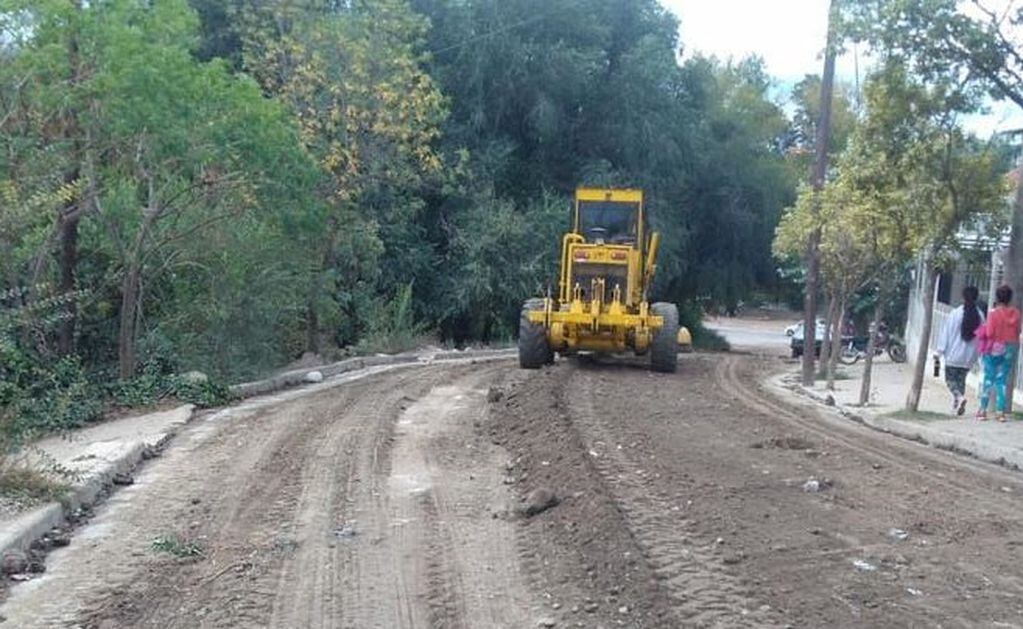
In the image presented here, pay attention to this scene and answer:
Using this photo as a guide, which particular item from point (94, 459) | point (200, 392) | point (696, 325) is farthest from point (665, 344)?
point (696, 325)

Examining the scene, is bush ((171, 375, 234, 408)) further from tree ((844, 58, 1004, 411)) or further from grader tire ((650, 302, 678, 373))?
tree ((844, 58, 1004, 411))

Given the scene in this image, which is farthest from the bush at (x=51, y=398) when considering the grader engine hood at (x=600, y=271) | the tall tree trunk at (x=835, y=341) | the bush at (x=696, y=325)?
the bush at (x=696, y=325)

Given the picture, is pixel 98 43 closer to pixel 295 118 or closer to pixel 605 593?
pixel 295 118

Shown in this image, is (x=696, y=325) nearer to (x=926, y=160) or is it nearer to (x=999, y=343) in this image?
(x=926, y=160)

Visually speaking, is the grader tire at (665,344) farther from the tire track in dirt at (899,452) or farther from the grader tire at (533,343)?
the tire track in dirt at (899,452)

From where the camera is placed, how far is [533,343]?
22734 mm

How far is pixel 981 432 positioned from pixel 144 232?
1208 centimetres

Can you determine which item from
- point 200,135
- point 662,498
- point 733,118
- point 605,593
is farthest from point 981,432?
point 733,118

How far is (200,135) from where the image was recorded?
59.8 ft

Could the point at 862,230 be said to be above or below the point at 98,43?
below

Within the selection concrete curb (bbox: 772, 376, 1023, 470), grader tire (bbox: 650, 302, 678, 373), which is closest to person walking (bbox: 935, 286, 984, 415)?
concrete curb (bbox: 772, 376, 1023, 470)

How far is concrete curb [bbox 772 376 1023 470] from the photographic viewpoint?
12438 mm

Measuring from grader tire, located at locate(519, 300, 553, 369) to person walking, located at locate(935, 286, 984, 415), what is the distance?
8383 mm

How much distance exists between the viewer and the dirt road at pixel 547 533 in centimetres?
673
